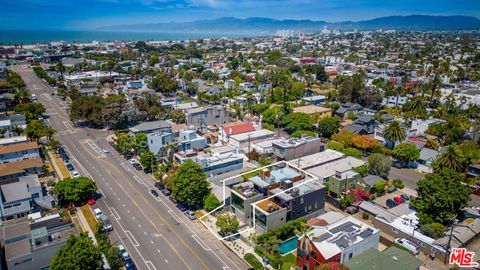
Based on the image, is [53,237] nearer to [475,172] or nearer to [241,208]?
[241,208]

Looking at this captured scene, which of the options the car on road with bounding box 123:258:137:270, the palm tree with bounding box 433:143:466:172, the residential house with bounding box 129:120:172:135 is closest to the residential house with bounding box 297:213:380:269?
the car on road with bounding box 123:258:137:270

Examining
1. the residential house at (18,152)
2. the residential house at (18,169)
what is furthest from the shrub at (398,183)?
the residential house at (18,152)

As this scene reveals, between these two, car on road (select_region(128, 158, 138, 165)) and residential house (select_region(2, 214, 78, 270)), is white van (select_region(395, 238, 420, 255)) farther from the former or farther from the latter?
car on road (select_region(128, 158, 138, 165))

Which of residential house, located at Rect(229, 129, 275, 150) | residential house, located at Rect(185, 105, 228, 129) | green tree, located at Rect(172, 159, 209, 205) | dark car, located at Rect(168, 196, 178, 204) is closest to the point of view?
green tree, located at Rect(172, 159, 209, 205)

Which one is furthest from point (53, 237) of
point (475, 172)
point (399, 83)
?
point (399, 83)

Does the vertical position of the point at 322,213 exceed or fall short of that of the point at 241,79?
it falls short

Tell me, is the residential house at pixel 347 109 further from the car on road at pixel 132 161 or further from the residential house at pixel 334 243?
the residential house at pixel 334 243
